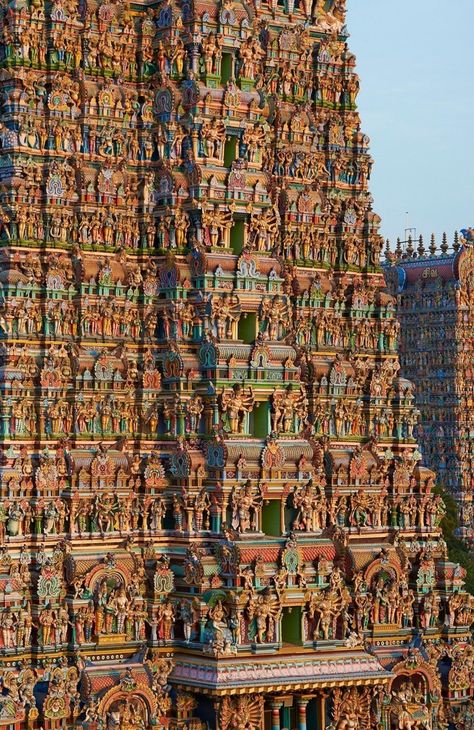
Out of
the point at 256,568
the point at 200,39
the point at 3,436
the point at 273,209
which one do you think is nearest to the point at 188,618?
the point at 256,568

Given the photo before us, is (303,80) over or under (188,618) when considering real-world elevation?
over

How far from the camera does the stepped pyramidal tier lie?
2346 inches

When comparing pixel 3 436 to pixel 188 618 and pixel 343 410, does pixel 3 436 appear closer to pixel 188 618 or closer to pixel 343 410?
pixel 188 618

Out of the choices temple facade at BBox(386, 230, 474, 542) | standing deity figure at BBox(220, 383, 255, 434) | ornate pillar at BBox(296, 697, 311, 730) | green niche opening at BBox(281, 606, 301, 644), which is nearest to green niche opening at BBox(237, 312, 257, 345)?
standing deity figure at BBox(220, 383, 255, 434)

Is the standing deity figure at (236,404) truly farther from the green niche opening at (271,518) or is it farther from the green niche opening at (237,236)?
the green niche opening at (237,236)

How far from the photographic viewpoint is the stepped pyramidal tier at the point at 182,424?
196ft

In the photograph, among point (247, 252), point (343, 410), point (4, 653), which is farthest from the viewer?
point (343, 410)

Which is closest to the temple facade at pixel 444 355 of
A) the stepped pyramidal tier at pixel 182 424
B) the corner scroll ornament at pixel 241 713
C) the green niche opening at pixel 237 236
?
the stepped pyramidal tier at pixel 182 424

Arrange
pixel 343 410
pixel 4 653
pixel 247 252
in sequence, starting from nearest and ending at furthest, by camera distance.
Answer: pixel 4 653
pixel 247 252
pixel 343 410

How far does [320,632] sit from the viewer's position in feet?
201

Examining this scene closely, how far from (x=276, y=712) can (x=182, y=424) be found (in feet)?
25.1

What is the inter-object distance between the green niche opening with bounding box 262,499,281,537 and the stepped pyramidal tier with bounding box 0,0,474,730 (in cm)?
5

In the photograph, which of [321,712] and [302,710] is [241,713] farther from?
[321,712]

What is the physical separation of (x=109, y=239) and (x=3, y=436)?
6.40 metres
